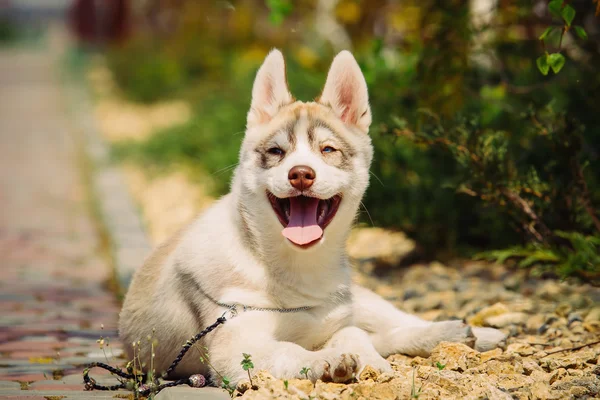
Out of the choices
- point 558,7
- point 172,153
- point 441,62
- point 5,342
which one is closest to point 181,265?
point 5,342

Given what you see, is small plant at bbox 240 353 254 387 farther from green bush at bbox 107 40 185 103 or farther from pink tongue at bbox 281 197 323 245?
green bush at bbox 107 40 185 103

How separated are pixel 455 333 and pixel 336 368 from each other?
100cm

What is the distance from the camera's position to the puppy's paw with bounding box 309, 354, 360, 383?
12.6 ft

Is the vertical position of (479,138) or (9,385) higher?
(479,138)

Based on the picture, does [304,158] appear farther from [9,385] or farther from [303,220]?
[9,385]

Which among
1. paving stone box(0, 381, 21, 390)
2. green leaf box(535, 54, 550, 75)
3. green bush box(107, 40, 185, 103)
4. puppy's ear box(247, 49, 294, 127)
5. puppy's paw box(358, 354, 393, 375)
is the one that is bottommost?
green bush box(107, 40, 185, 103)

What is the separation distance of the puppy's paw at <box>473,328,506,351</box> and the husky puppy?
0.11m

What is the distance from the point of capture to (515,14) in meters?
6.89

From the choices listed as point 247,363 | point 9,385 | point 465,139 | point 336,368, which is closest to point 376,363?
point 336,368

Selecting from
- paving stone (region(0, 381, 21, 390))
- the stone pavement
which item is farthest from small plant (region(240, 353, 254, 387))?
paving stone (region(0, 381, 21, 390))

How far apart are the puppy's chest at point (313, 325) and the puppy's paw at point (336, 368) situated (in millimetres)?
372

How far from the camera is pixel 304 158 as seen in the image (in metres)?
4.18

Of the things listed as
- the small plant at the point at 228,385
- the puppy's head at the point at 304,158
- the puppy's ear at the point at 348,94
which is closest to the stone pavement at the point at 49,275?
the small plant at the point at 228,385

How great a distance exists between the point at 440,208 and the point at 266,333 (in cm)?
328
